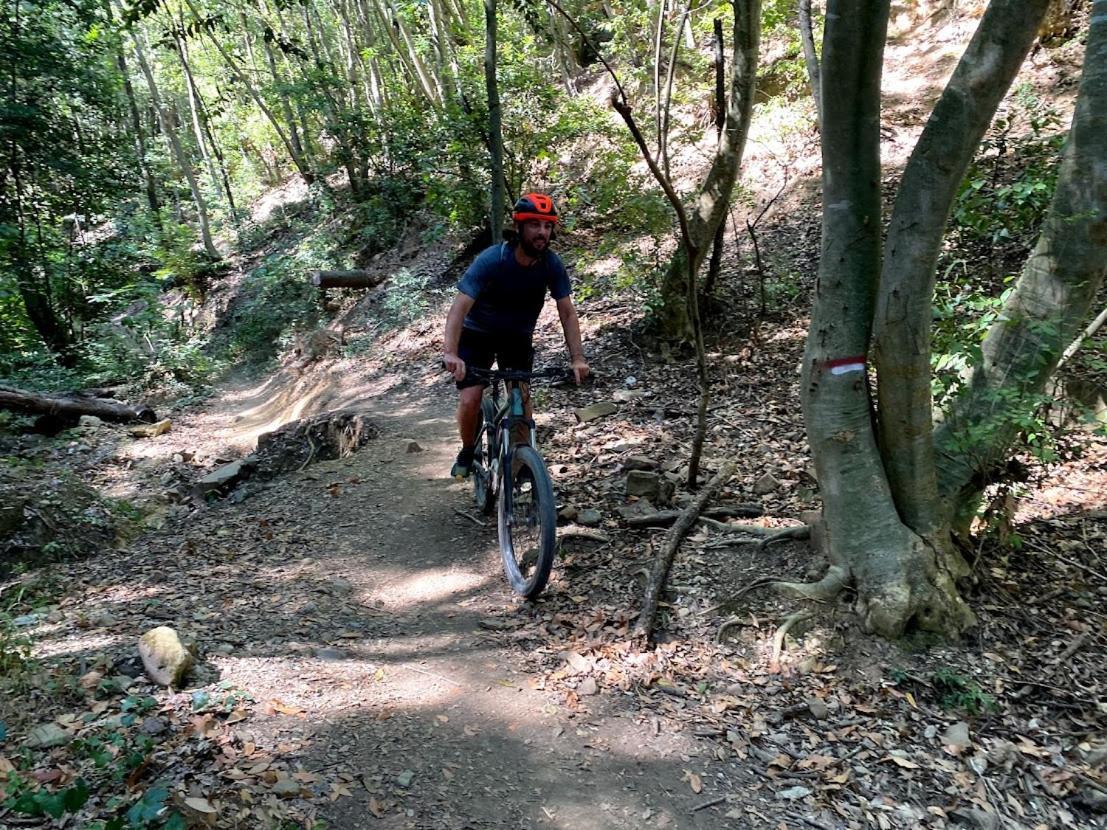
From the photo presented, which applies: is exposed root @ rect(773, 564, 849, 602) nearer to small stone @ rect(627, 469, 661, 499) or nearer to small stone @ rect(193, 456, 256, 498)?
small stone @ rect(627, 469, 661, 499)

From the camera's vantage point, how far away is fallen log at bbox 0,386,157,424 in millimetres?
10602

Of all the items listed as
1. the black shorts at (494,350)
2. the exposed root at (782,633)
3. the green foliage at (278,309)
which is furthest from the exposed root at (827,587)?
the green foliage at (278,309)

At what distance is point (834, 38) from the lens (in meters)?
3.13

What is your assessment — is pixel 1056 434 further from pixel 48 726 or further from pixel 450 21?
pixel 450 21

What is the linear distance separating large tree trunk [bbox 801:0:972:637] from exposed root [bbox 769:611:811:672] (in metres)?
0.31

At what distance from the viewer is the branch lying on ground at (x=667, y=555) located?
157 inches

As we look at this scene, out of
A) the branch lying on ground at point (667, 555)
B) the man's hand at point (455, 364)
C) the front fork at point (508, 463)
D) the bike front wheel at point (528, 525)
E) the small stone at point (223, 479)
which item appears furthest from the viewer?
the small stone at point (223, 479)

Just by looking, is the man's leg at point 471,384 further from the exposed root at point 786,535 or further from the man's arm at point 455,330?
the exposed root at point 786,535

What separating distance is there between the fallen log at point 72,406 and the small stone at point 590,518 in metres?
9.97

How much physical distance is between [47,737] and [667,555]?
3.23 metres

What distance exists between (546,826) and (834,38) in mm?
3636

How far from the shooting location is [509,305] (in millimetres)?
4840

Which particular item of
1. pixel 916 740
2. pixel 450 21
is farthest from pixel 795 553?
pixel 450 21

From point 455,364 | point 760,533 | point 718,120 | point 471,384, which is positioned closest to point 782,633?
point 760,533
